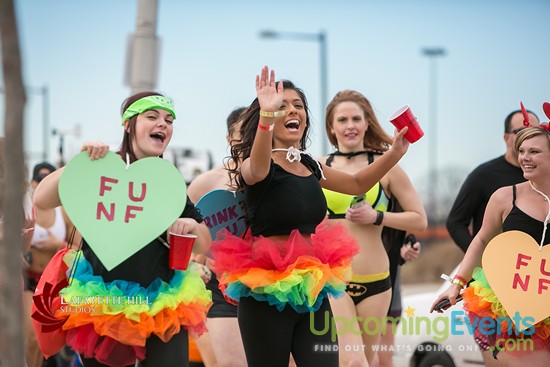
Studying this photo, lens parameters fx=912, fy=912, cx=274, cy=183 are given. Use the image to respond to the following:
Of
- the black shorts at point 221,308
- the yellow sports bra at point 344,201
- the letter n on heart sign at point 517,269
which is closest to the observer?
the letter n on heart sign at point 517,269

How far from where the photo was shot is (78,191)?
468 centimetres

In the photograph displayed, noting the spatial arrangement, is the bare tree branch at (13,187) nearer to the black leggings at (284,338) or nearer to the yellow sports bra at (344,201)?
the black leggings at (284,338)

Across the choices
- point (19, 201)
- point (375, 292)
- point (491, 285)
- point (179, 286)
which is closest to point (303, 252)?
point (179, 286)

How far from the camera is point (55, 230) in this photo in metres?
8.68

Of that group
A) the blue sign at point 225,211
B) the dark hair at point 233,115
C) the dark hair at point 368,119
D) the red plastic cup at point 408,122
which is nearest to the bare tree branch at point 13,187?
the blue sign at point 225,211

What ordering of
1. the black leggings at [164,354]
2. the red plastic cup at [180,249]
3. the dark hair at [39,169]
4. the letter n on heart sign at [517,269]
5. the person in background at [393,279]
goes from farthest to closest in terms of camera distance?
the dark hair at [39,169], the person in background at [393,279], the letter n on heart sign at [517,269], the black leggings at [164,354], the red plastic cup at [180,249]

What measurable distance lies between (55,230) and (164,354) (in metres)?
4.23

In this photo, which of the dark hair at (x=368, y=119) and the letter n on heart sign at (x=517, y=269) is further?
the dark hair at (x=368, y=119)

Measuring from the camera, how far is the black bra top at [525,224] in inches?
219

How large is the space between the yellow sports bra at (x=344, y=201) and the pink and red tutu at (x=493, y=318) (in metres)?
Answer: 1.38

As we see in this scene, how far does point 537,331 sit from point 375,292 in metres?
1.55

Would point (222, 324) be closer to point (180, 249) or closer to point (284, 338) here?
point (284, 338)

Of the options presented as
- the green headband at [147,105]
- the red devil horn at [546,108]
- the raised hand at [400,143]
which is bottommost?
the raised hand at [400,143]

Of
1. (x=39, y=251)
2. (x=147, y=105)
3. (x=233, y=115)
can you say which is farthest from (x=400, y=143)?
(x=39, y=251)
